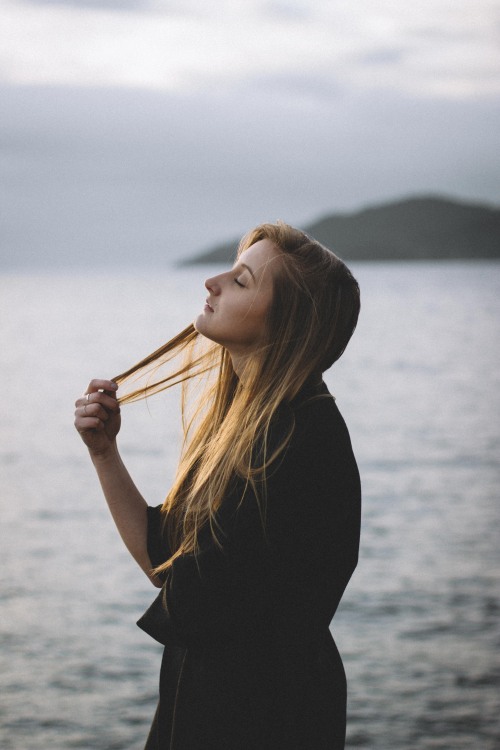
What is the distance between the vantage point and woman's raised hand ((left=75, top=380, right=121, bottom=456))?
2.09 meters

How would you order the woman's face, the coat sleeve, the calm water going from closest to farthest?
the coat sleeve, the woman's face, the calm water

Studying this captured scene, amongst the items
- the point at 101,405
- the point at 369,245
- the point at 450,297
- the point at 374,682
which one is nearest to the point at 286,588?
the point at 101,405

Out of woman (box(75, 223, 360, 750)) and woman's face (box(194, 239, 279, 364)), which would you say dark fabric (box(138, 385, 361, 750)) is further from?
woman's face (box(194, 239, 279, 364))

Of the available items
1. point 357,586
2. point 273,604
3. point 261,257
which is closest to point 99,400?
point 261,257

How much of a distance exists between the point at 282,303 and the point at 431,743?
5.39 metres

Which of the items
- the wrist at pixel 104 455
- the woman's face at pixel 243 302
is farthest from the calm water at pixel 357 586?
the woman's face at pixel 243 302

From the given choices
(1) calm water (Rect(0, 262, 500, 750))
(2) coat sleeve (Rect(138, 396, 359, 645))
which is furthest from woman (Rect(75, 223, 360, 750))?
(1) calm water (Rect(0, 262, 500, 750))

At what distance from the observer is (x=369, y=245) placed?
160875 millimetres

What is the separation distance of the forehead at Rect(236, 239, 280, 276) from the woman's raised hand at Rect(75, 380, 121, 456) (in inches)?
16.9

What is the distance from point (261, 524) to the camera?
1.80 meters

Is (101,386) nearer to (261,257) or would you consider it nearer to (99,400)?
(99,400)

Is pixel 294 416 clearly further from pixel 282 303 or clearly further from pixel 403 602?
pixel 403 602

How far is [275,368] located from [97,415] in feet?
1.44

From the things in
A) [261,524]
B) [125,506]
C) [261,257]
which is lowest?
[261,524]
